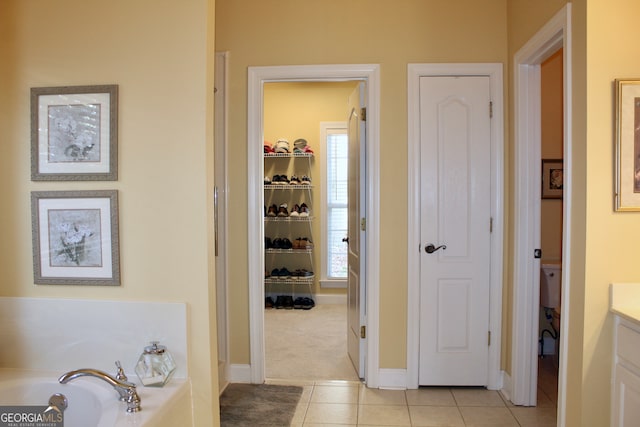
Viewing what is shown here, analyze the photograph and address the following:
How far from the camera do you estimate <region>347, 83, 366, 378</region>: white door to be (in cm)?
307

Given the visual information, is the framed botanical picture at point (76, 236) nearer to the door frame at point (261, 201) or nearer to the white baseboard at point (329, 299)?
the door frame at point (261, 201)

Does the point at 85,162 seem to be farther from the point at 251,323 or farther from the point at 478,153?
the point at 478,153

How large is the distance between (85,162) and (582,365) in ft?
7.60

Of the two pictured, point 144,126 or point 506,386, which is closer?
point 144,126

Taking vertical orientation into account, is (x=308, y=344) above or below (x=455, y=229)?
below

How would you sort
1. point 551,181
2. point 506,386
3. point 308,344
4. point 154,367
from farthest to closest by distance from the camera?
point 308,344
point 551,181
point 506,386
point 154,367

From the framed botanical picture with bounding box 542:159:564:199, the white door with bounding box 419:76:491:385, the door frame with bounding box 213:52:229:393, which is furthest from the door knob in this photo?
the door frame with bounding box 213:52:229:393

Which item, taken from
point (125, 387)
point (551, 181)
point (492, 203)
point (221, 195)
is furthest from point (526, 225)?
point (125, 387)

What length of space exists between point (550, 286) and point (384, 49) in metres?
2.21

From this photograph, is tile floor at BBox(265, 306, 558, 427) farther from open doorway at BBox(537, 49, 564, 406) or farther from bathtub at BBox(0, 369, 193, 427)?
bathtub at BBox(0, 369, 193, 427)

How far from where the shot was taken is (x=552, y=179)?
350 centimetres

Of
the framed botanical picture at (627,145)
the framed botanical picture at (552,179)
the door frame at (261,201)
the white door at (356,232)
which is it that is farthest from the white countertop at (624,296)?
the framed botanical picture at (552,179)

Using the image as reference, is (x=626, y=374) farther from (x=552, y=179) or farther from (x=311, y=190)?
(x=311, y=190)

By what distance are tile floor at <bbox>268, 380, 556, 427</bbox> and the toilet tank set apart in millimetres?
693
